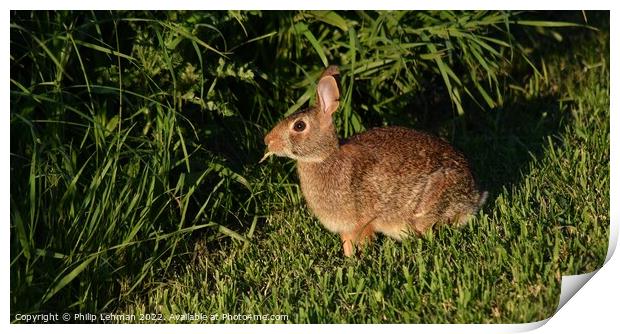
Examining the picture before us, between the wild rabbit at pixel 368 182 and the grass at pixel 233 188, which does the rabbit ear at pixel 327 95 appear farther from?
the grass at pixel 233 188

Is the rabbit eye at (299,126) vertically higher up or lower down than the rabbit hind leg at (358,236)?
higher up

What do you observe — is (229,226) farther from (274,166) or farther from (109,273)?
(109,273)

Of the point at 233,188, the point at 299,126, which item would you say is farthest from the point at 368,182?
the point at 233,188

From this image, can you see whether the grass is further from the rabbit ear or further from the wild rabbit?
the rabbit ear

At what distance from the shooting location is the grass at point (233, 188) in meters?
4.25

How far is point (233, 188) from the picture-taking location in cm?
532

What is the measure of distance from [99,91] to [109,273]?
A: 3.07 ft

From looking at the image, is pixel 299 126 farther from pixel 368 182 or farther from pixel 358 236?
pixel 358 236

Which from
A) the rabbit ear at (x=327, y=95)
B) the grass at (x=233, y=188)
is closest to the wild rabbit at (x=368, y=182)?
the rabbit ear at (x=327, y=95)

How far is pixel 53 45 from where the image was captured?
4754mm

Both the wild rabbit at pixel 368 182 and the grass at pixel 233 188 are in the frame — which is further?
the wild rabbit at pixel 368 182

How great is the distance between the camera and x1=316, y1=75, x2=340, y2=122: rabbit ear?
4.72 meters

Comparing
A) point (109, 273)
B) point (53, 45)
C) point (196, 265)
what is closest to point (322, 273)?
point (196, 265)

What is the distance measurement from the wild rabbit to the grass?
5.0 inches
